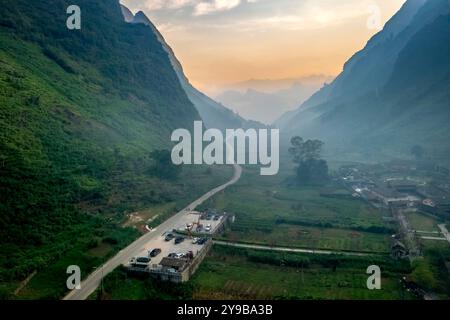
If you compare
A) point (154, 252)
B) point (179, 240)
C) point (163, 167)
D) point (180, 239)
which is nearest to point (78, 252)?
point (154, 252)

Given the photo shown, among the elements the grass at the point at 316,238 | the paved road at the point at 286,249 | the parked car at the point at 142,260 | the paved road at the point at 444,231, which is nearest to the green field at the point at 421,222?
the paved road at the point at 444,231

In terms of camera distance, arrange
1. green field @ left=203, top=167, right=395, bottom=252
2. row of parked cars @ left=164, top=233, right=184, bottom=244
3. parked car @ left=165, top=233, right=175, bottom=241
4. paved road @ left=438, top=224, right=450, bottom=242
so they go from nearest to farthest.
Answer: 1. row of parked cars @ left=164, top=233, right=184, bottom=244
2. parked car @ left=165, top=233, right=175, bottom=241
3. green field @ left=203, top=167, right=395, bottom=252
4. paved road @ left=438, top=224, right=450, bottom=242

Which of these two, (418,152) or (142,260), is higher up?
(418,152)

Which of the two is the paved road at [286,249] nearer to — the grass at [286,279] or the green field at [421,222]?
the grass at [286,279]

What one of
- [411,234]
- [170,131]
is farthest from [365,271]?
[170,131]

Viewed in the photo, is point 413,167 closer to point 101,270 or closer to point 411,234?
point 411,234

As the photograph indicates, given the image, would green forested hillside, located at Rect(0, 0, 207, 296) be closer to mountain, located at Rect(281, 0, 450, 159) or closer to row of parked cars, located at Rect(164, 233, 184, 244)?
row of parked cars, located at Rect(164, 233, 184, 244)

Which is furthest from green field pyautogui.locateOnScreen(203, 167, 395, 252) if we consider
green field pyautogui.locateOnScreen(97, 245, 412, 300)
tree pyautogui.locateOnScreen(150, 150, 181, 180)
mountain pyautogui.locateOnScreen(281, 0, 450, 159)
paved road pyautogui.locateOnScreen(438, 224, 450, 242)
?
mountain pyautogui.locateOnScreen(281, 0, 450, 159)

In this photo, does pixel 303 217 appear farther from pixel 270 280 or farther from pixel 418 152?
pixel 418 152
